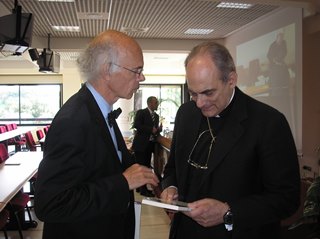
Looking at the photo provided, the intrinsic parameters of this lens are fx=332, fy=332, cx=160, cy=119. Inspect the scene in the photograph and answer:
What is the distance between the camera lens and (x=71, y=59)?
10.6m

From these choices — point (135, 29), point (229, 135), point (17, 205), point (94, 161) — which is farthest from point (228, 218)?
point (135, 29)

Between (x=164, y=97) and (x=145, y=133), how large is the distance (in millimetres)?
8590

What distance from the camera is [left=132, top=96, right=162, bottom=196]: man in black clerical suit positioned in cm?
598

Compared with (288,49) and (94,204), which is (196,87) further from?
(288,49)

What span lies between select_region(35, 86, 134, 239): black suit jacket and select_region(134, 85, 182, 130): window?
1264cm

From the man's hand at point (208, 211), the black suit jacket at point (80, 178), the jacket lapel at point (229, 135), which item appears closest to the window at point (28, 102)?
the black suit jacket at point (80, 178)

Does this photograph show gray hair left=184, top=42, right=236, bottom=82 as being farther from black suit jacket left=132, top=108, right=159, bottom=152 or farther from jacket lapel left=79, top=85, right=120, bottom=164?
black suit jacket left=132, top=108, right=159, bottom=152

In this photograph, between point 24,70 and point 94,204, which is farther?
point 24,70

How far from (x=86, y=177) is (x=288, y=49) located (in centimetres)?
447

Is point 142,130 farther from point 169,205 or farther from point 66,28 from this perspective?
point 169,205

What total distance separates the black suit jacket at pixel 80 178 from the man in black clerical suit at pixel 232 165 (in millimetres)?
312

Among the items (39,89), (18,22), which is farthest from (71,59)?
(18,22)

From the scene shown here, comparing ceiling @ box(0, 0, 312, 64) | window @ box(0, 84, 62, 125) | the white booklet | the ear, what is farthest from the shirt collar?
window @ box(0, 84, 62, 125)

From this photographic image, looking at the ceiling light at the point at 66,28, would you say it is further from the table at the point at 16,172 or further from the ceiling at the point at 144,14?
the table at the point at 16,172
